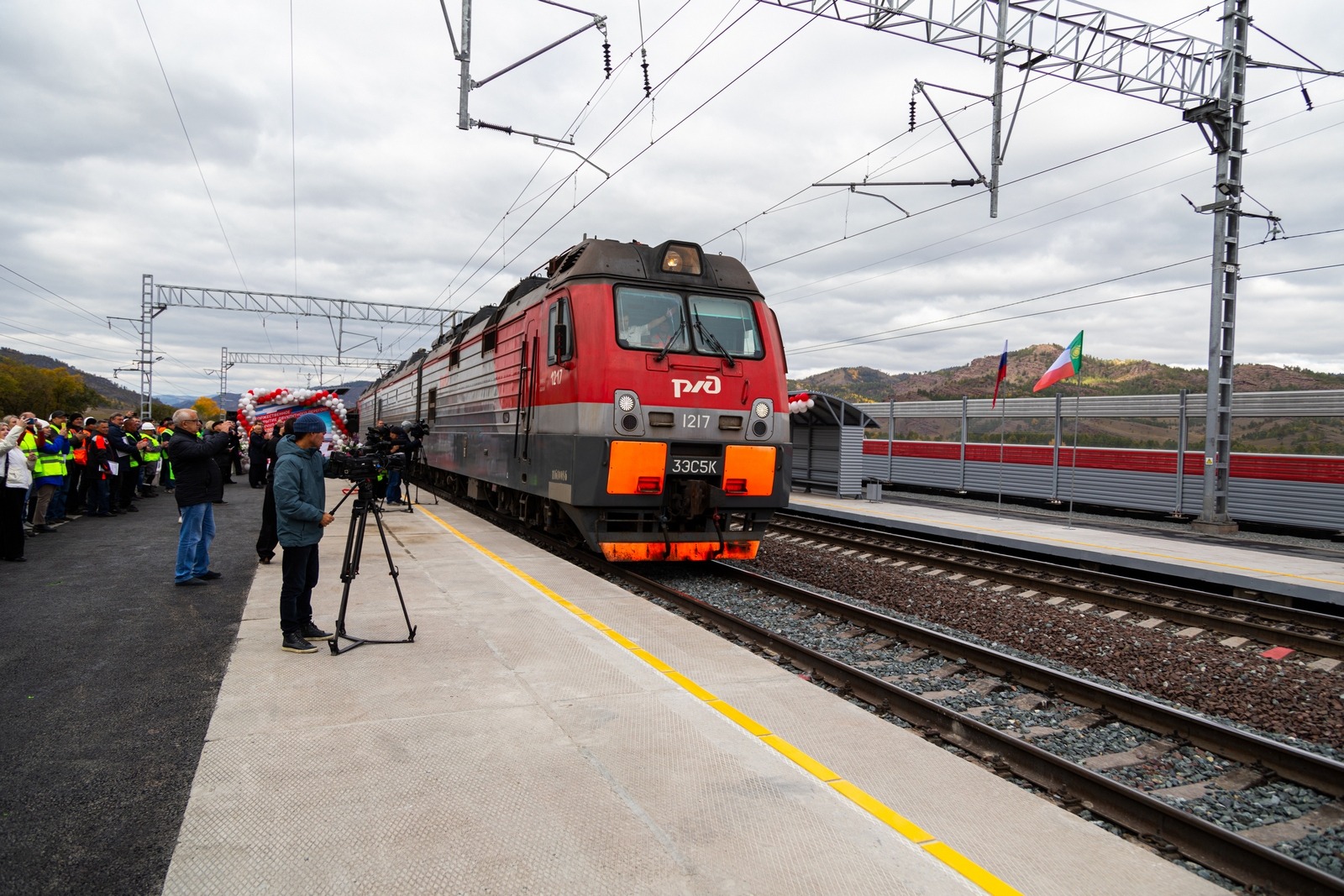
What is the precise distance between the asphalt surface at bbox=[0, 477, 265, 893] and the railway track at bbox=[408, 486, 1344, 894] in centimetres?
381

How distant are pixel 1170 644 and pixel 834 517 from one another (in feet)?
27.7

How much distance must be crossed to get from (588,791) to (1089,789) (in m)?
2.41

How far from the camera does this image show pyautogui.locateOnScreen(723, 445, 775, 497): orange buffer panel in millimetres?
8789

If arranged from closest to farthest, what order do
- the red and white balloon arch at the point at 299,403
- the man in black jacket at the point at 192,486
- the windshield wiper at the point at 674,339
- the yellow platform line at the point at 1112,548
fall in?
1. the man in black jacket at the point at 192,486
2. the windshield wiper at the point at 674,339
3. the yellow platform line at the point at 1112,548
4. the red and white balloon arch at the point at 299,403

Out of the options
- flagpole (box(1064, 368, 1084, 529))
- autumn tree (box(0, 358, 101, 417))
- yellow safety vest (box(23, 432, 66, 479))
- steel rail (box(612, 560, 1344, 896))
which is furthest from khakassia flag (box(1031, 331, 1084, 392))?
autumn tree (box(0, 358, 101, 417))

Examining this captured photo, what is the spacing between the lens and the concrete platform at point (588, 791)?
114 inches

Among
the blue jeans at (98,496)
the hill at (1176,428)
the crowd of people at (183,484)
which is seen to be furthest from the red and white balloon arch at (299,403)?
the hill at (1176,428)

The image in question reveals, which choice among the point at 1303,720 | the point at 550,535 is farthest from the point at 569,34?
the point at 1303,720

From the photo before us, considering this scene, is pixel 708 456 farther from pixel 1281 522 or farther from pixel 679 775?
pixel 1281 522

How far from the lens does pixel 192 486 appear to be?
7715mm

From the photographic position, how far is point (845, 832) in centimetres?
323

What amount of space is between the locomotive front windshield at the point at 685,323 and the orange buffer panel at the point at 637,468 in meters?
1.08

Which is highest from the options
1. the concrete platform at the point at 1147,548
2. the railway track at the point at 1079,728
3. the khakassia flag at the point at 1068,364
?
the khakassia flag at the point at 1068,364

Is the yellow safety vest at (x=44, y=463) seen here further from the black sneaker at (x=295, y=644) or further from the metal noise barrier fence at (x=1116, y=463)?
the metal noise barrier fence at (x=1116, y=463)
